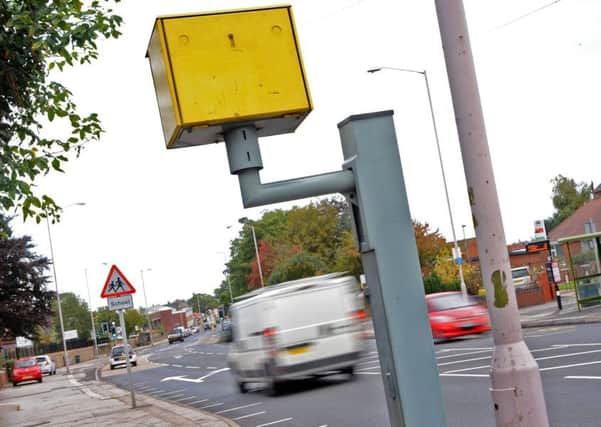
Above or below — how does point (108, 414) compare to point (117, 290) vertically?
below

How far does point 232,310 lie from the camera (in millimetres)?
19047

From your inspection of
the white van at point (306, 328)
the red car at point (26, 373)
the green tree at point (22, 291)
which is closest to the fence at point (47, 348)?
the red car at point (26, 373)

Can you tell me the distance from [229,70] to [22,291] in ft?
139

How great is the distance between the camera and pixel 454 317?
25078 mm

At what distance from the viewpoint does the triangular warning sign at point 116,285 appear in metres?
19.6

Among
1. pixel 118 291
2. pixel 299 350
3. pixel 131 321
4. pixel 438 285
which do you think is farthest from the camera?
pixel 131 321

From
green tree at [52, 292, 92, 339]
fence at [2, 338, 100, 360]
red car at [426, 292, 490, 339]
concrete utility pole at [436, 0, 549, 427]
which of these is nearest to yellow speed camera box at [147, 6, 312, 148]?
concrete utility pole at [436, 0, 549, 427]

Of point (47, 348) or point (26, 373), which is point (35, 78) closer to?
point (26, 373)

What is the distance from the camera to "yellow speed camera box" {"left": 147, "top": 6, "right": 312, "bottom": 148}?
3297mm

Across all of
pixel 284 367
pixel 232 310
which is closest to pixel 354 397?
pixel 284 367

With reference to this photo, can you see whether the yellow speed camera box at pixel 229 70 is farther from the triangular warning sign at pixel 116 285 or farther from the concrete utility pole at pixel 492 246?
the triangular warning sign at pixel 116 285

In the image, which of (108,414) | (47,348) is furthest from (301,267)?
(108,414)

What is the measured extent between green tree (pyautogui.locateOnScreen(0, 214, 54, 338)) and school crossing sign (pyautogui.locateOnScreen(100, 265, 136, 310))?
2129cm

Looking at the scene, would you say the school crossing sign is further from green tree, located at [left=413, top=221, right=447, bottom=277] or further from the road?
green tree, located at [left=413, top=221, right=447, bottom=277]
